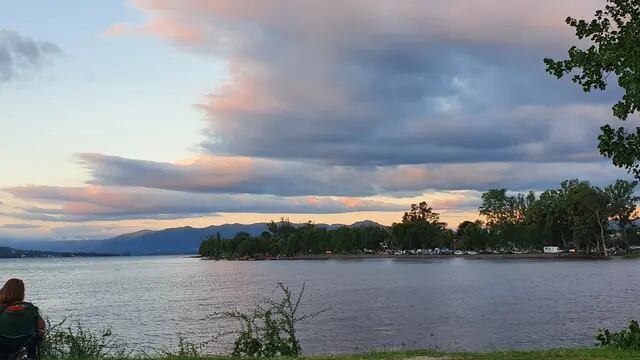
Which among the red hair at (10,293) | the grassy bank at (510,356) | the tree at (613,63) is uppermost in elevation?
the tree at (613,63)

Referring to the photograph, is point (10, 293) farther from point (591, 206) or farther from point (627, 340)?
point (591, 206)

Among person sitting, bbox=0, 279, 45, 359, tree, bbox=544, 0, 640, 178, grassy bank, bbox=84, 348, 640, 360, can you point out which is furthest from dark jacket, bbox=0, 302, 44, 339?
tree, bbox=544, 0, 640, 178

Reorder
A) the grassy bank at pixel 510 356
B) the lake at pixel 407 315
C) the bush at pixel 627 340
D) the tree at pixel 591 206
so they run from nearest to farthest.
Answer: the grassy bank at pixel 510 356, the bush at pixel 627 340, the lake at pixel 407 315, the tree at pixel 591 206

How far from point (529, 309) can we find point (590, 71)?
40.2 metres

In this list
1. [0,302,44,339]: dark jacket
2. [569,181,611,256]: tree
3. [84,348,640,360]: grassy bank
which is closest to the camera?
[0,302,44,339]: dark jacket

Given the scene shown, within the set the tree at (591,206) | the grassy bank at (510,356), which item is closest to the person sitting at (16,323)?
the grassy bank at (510,356)

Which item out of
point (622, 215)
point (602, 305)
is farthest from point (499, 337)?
point (622, 215)

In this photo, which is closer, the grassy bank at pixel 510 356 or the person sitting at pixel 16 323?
the person sitting at pixel 16 323

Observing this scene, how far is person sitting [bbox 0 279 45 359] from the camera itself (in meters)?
12.0

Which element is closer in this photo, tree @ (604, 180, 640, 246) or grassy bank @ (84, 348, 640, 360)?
grassy bank @ (84, 348, 640, 360)

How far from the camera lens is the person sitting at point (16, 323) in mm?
11961

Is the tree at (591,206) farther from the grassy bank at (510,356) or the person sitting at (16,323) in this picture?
the person sitting at (16,323)

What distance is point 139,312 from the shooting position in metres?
62.1

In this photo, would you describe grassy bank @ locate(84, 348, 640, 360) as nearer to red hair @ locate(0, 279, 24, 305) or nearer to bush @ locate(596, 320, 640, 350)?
bush @ locate(596, 320, 640, 350)
